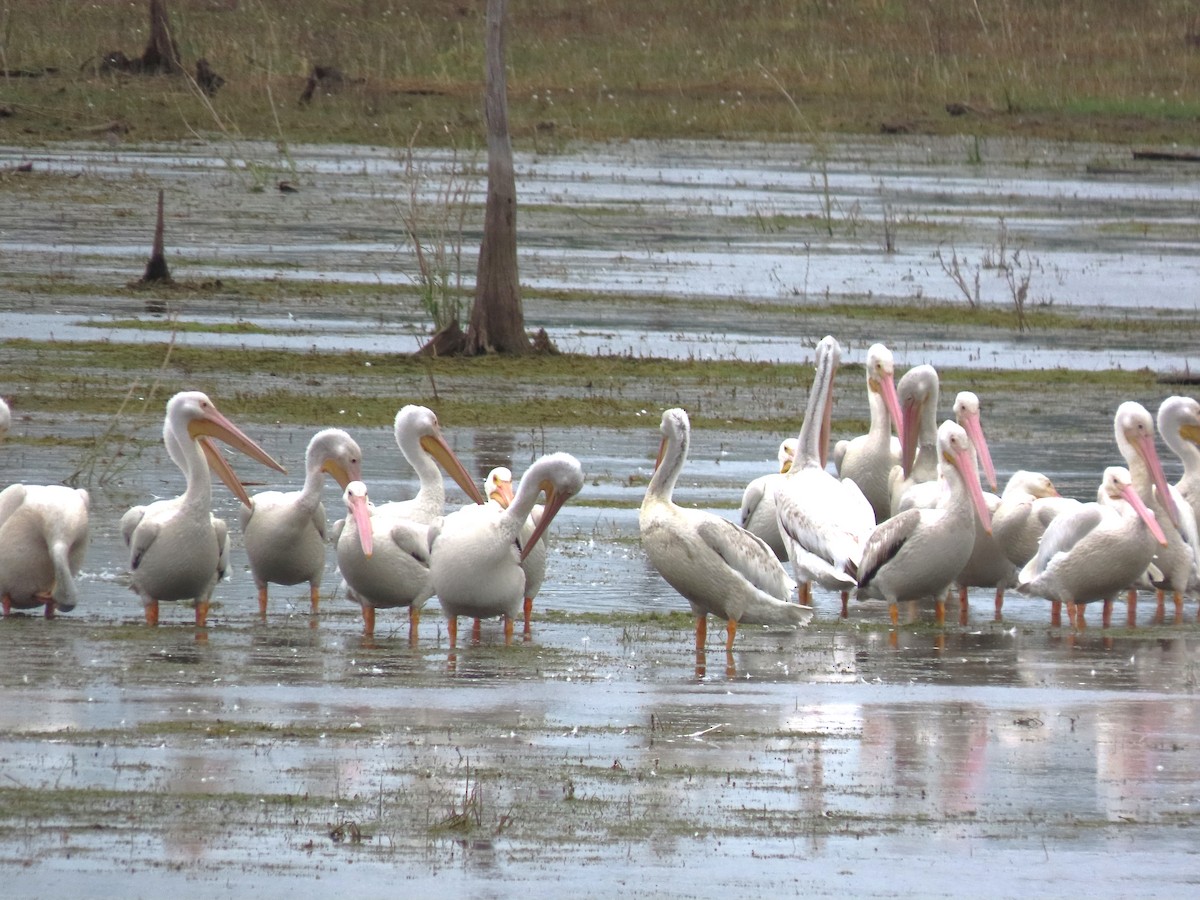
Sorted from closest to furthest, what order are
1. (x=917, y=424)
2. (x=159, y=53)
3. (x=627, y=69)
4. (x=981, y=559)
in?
(x=981, y=559) < (x=917, y=424) < (x=159, y=53) < (x=627, y=69)

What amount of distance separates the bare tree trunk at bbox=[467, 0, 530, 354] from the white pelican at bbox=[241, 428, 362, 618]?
7902mm

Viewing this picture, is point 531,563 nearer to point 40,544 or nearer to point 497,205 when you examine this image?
point 40,544

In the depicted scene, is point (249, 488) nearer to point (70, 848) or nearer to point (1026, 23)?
point (70, 848)

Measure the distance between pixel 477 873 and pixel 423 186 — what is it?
2673 cm

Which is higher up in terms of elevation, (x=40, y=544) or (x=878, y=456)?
(x=878, y=456)

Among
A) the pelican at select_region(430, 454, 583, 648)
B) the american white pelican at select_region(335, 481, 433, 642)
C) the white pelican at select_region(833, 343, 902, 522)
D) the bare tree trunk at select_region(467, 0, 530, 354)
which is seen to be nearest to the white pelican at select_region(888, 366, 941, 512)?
the white pelican at select_region(833, 343, 902, 522)

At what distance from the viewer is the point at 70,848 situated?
702cm

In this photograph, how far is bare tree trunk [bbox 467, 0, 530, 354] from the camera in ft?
63.5

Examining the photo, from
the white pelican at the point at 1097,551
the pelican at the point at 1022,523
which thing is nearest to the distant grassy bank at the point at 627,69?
the pelican at the point at 1022,523

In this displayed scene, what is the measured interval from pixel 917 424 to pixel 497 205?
647cm

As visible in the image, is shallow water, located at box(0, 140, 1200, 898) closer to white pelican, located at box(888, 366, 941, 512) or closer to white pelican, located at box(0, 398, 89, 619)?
white pelican, located at box(0, 398, 89, 619)

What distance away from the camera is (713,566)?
1080 cm

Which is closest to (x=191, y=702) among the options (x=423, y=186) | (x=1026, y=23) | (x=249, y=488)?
(x=249, y=488)

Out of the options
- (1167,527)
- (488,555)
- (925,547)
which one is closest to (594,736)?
(488,555)
